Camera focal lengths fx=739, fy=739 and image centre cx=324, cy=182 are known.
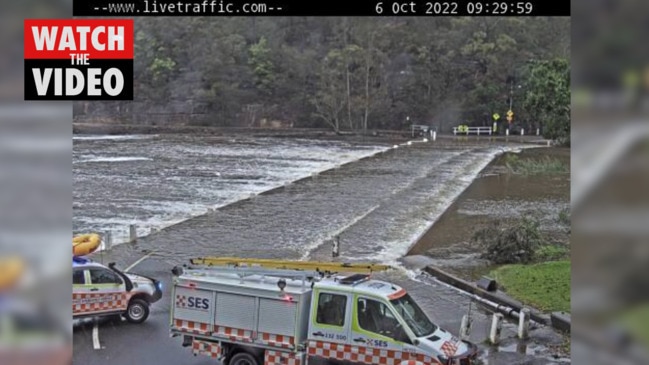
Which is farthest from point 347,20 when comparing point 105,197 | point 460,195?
point 105,197

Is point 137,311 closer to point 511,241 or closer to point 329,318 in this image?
point 329,318

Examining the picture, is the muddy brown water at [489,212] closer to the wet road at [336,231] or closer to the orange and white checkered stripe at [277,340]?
the wet road at [336,231]

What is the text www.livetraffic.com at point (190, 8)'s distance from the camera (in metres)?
3.31

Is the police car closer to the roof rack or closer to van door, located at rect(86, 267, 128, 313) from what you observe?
van door, located at rect(86, 267, 128, 313)

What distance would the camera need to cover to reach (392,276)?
4125 mm

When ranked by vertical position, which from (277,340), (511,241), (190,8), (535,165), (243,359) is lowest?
Answer: (243,359)

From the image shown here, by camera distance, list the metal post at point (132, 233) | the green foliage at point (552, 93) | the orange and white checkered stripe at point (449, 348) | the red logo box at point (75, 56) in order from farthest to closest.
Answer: the metal post at point (132, 233) < the green foliage at point (552, 93) < the orange and white checkered stripe at point (449, 348) < the red logo box at point (75, 56)

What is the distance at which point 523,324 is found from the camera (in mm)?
4027

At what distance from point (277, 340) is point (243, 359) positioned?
235mm

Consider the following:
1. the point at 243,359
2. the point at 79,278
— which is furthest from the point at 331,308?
the point at 79,278

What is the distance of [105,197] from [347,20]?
66.5 inches

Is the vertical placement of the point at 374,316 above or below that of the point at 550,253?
below

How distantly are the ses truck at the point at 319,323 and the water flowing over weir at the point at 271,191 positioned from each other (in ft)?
0.96

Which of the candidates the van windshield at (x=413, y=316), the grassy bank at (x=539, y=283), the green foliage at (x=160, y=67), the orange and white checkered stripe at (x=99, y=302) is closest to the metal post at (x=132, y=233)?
the orange and white checkered stripe at (x=99, y=302)
